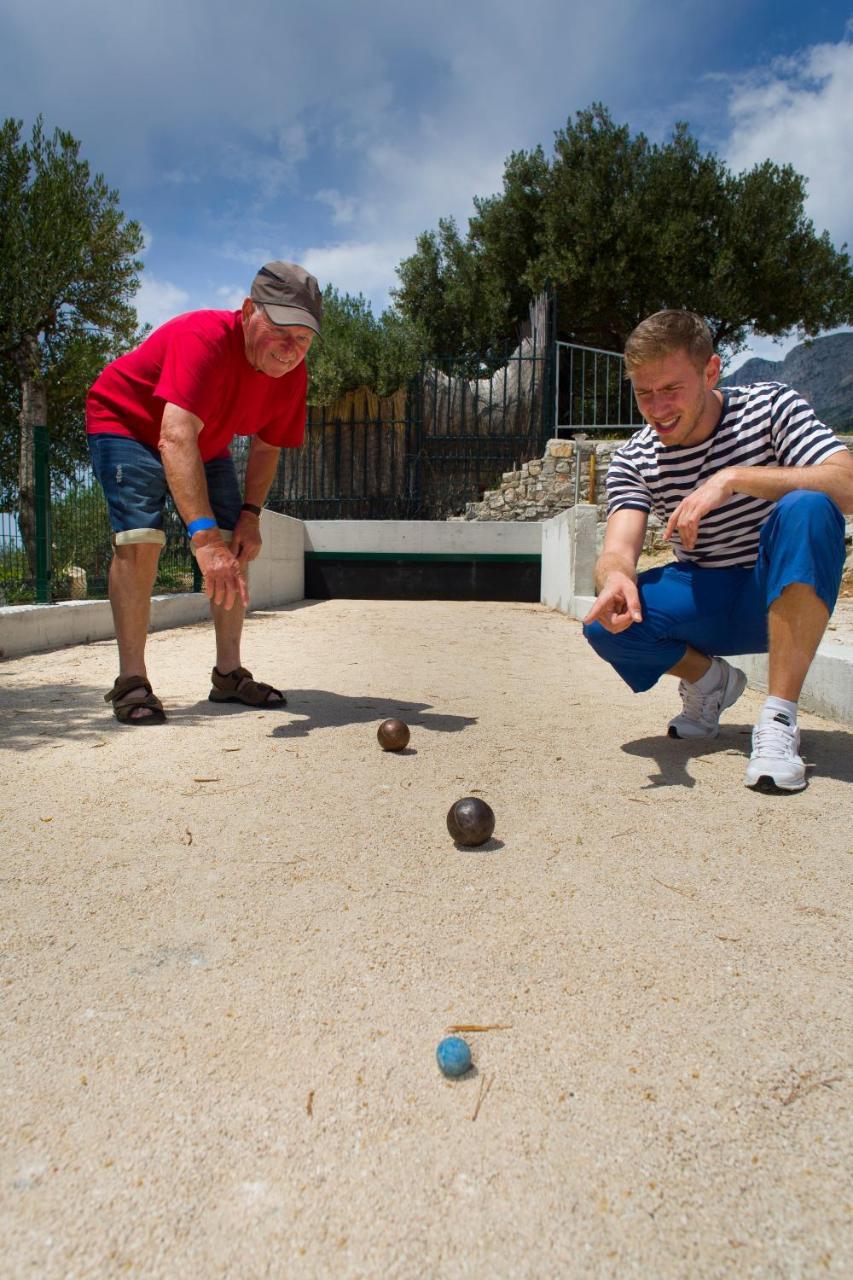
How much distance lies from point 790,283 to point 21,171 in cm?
1832

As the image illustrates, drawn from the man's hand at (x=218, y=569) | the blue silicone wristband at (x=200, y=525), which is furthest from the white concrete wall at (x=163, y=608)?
the man's hand at (x=218, y=569)

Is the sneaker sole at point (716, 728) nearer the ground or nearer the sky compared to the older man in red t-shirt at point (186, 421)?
nearer the ground

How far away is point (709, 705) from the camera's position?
3174mm

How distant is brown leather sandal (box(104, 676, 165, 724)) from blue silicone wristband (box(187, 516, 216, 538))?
2.47ft

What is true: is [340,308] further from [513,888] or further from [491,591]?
[513,888]

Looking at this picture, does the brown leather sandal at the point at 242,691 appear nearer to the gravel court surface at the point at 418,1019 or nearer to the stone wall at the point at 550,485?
the gravel court surface at the point at 418,1019

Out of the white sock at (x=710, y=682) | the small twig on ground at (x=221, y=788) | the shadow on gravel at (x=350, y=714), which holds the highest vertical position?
Result: the white sock at (x=710, y=682)

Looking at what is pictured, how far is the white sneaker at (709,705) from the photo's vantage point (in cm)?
317

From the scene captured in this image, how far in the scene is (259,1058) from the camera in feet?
4.01

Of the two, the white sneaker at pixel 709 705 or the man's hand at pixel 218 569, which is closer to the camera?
the man's hand at pixel 218 569

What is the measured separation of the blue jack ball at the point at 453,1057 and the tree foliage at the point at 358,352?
61.5 feet

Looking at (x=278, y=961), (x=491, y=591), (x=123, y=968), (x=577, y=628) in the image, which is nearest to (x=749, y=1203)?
(x=278, y=961)

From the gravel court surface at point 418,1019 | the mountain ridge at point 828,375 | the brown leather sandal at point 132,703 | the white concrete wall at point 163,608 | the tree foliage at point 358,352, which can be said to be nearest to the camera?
the gravel court surface at point 418,1019

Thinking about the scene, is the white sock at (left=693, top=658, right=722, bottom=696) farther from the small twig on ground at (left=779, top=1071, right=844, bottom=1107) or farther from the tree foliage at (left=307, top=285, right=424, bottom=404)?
the tree foliage at (left=307, top=285, right=424, bottom=404)
